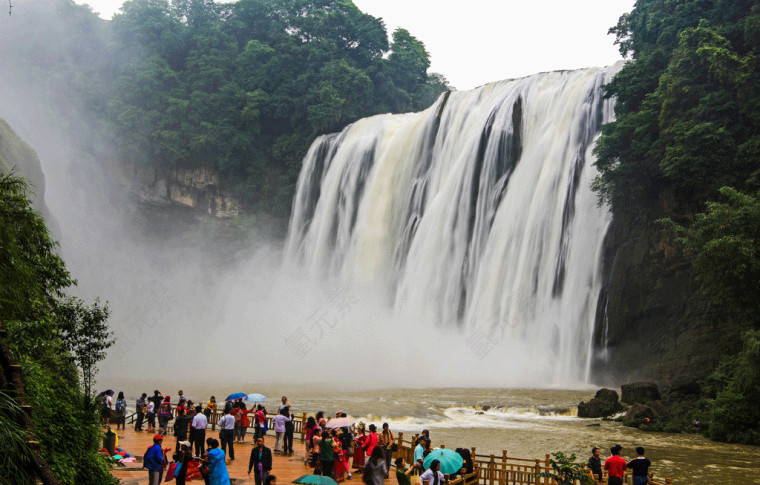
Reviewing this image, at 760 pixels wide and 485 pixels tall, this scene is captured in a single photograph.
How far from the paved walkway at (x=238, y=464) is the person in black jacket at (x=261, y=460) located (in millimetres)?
842

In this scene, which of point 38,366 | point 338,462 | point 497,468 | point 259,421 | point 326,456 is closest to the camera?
point 38,366

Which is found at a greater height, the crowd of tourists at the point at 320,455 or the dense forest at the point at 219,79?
the dense forest at the point at 219,79

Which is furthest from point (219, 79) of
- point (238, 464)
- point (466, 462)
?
point (466, 462)

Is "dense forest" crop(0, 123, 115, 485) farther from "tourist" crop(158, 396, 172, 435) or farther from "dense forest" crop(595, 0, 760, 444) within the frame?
"dense forest" crop(595, 0, 760, 444)

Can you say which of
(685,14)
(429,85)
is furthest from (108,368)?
(429,85)

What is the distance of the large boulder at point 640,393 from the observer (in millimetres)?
23094

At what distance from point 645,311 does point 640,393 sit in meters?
5.85

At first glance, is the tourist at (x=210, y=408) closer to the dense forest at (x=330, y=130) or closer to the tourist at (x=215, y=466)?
the dense forest at (x=330, y=130)

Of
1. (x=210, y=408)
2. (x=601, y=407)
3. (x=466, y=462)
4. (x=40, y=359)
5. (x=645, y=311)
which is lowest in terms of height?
(x=210, y=408)

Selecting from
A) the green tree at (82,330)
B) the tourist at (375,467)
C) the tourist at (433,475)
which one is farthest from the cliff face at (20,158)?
the tourist at (433,475)

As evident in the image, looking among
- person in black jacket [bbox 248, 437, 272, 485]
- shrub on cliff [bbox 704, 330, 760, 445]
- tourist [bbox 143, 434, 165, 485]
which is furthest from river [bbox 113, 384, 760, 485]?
tourist [bbox 143, 434, 165, 485]

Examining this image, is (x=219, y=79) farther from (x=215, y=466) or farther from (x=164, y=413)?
(x=215, y=466)

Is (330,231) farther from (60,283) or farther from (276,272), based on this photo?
(60,283)

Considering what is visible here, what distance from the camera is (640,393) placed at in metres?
23.2
